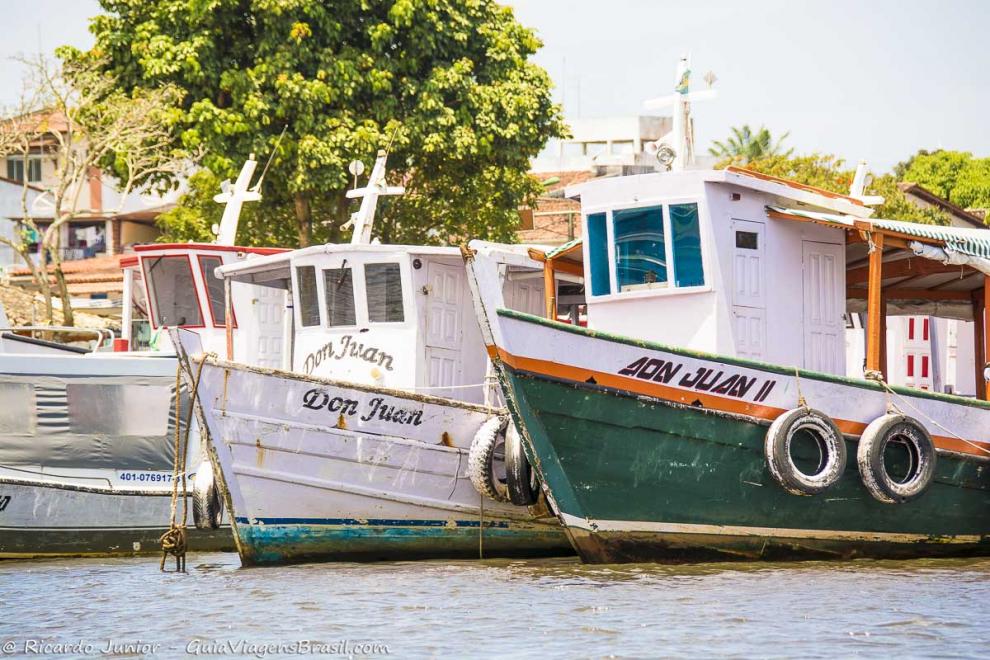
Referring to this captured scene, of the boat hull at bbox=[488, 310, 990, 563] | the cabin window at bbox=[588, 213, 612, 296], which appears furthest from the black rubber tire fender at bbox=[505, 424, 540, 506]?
the cabin window at bbox=[588, 213, 612, 296]

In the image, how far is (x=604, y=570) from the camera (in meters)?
12.6

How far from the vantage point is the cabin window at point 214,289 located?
18.2 metres

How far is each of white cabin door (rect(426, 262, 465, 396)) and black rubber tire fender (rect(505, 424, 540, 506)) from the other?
1727 mm

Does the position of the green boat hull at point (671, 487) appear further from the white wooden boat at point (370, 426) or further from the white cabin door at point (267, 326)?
the white cabin door at point (267, 326)

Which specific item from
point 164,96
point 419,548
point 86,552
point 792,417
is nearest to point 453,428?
point 419,548

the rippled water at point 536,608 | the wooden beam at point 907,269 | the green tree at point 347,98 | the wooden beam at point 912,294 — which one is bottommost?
the rippled water at point 536,608

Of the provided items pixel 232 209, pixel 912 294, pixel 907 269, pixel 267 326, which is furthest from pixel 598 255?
pixel 232 209

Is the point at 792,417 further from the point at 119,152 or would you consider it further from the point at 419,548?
the point at 119,152

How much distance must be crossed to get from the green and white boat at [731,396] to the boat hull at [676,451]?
15 millimetres

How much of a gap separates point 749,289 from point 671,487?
86.5 inches

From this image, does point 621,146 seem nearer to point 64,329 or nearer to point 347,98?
point 347,98

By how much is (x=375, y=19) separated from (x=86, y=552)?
14531 millimetres

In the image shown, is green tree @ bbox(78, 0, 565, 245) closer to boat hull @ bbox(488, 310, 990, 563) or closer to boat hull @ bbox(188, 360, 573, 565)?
boat hull @ bbox(188, 360, 573, 565)

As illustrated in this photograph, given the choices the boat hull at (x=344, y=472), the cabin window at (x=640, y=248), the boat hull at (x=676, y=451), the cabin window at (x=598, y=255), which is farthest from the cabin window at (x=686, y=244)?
the boat hull at (x=344, y=472)
